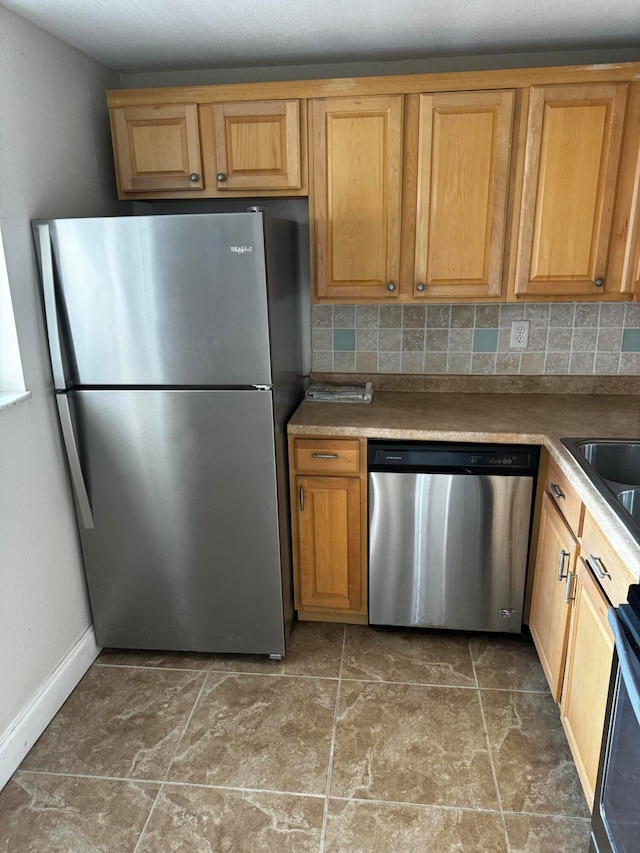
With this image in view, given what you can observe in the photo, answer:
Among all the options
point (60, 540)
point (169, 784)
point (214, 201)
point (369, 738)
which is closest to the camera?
point (169, 784)

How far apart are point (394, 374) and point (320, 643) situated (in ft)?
3.96

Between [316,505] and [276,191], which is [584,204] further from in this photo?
[316,505]

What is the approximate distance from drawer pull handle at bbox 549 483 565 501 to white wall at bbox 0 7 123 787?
1732mm

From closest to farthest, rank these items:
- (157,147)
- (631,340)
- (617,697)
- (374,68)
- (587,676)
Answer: (617,697) → (587,676) → (157,147) → (374,68) → (631,340)

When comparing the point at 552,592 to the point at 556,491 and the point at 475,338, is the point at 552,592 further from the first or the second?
the point at 475,338

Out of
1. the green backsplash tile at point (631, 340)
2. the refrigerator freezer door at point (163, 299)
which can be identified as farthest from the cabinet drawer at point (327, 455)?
the green backsplash tile at point (631, 340)

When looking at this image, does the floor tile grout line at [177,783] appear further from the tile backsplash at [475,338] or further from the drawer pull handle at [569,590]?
the tile backsplash at [475,338]

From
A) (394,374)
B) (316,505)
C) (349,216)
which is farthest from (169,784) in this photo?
(349,216)

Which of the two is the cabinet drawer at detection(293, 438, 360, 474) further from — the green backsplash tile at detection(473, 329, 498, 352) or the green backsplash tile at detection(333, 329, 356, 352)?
the green backsplash tile at detection(473, 329, 498, 352)

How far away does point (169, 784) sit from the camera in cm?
183

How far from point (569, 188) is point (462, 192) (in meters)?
0.38

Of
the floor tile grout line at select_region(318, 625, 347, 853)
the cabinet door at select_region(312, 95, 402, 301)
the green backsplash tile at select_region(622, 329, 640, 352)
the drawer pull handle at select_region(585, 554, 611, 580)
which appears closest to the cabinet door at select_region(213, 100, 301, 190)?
the cabinet door at select_region(312, 95, 402, 301)

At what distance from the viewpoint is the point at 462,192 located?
7.34 ft

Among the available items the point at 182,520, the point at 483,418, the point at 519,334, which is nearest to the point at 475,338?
the point at 519,334
